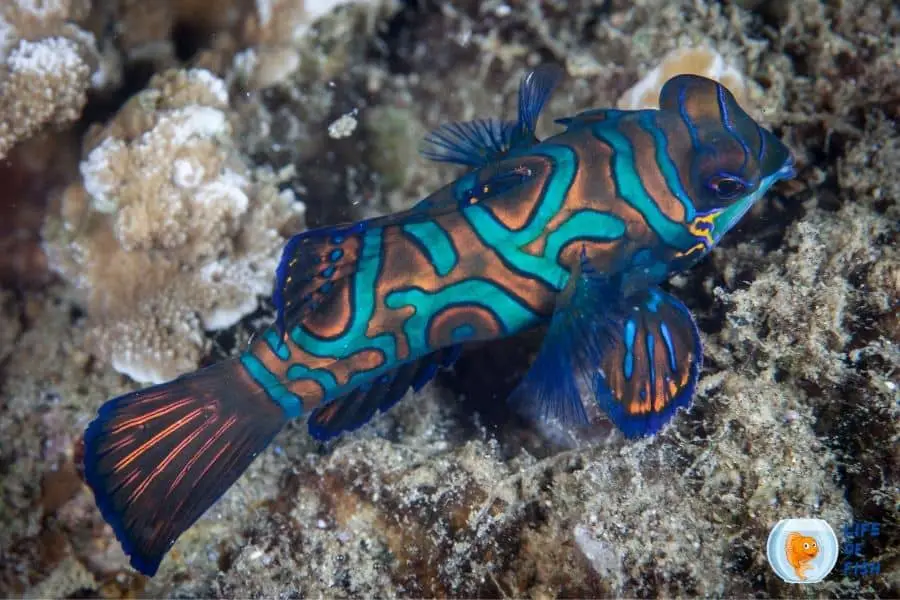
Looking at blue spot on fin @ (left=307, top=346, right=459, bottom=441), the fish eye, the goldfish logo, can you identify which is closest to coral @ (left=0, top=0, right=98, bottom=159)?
blue spot on fin @ (left=307, top=346, right=459, bottom=441)

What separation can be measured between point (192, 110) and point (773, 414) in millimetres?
4051

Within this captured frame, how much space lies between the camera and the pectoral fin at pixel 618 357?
10.5 ft

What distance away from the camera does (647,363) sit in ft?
11.0

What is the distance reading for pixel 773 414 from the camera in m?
3.13

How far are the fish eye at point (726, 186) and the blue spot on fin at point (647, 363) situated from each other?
0.58 metres

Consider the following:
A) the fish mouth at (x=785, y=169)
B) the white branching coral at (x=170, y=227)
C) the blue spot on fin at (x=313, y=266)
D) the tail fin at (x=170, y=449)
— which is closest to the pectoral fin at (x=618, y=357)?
the fish mouth at (x=785, y=169)

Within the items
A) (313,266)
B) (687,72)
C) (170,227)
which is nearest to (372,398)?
(313,266)

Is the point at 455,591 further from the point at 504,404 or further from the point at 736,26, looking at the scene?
the point at 736,26

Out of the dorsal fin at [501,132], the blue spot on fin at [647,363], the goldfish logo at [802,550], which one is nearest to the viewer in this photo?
the goldfish logo at [802,550]

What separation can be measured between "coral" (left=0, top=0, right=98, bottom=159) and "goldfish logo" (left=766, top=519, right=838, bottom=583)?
4960mm

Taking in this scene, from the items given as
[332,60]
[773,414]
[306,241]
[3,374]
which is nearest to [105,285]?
[3,374]

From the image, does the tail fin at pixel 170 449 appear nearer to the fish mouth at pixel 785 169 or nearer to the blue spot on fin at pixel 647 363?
the blue spot on fin at pixel 647 363

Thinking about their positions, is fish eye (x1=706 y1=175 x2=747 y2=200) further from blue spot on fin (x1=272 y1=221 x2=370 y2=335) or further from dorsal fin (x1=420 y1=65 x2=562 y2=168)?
blue spot on fin (x1=272 y1=221 x2=370 y2=335)

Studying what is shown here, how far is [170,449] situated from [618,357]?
8.01 feet
